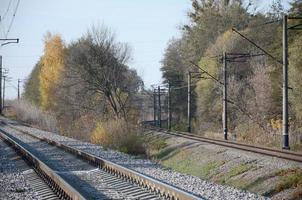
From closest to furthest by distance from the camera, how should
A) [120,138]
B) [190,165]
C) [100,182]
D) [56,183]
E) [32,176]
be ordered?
[56,183] → [100,182] → [32,176] → [190,165] → [120,138]

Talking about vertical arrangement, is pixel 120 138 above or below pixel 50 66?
below

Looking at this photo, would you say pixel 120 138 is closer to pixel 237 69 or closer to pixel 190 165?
pixel 190 165

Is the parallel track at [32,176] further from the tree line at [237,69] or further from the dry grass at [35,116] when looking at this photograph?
the dry grass at [35,116]

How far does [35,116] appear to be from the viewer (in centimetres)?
7606

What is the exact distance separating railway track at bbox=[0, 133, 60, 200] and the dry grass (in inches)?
1231

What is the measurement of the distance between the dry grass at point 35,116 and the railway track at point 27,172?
31.3 m

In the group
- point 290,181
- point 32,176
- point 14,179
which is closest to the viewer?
point 290,181

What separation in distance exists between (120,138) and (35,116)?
4436 cm

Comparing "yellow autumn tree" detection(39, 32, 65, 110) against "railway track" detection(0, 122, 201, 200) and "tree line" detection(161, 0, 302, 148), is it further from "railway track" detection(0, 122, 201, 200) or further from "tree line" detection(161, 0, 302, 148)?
"railway track" detection(0, 122, 201, 200)

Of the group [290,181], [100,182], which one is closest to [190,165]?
[100,182]

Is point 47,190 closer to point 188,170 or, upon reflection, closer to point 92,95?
point 188,170

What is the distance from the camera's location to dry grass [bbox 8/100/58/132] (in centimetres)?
6155

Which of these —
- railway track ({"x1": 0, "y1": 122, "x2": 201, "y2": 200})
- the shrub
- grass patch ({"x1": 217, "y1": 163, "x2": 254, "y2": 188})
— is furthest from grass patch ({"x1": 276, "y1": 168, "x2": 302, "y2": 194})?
the shrub

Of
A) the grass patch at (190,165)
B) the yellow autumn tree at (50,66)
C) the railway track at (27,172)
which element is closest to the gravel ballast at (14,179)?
the railway track at (27,172)
